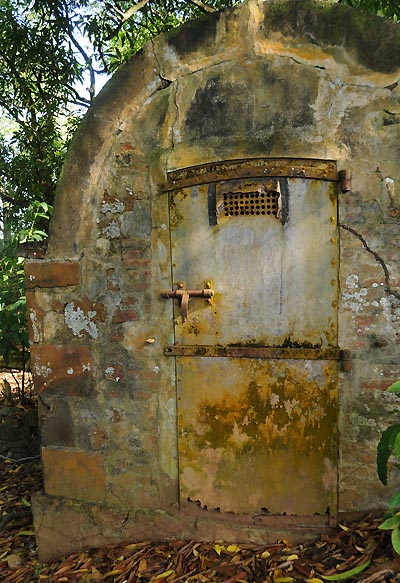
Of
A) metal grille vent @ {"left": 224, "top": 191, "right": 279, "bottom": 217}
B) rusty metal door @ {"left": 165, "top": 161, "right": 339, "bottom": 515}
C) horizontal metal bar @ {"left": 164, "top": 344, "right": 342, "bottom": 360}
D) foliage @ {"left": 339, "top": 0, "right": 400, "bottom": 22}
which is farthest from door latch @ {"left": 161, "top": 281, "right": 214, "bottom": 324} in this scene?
foliage @ {"left": 339, "top": 0, "right": 400, "bottom": 22}

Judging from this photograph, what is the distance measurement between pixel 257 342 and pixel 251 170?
1129 millimetres

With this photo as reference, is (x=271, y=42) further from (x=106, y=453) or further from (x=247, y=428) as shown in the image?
(x=106, y=453)

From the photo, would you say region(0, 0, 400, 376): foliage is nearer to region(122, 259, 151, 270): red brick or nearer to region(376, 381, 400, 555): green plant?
region(122, 259, 151, 270): red brick

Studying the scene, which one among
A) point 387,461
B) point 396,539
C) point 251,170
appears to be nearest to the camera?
point 396,539

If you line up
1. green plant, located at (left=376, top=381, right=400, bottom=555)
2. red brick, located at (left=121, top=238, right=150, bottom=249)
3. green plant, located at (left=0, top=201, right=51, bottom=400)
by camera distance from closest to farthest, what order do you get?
green plant, located at (left=376, top=381, right=400, bottom=555), red brick, located at (left=121, top=238, right=150, bottom=249), green plant, located at (left=0, top=201, right=51, bottom=400)

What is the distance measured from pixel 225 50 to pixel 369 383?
92.6 inches

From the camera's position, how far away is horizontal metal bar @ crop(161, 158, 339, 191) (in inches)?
112

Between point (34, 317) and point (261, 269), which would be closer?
point (261, 269)

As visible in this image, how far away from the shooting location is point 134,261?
10.5ft

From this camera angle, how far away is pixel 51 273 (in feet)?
10.9

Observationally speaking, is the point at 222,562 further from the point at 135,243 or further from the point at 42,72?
the point at 42,72

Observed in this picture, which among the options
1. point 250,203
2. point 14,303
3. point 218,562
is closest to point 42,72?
point 14,303

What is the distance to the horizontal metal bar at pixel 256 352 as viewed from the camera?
2.92 meters

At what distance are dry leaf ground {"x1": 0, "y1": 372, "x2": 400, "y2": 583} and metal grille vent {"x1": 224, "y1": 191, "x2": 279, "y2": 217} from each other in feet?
6.88
